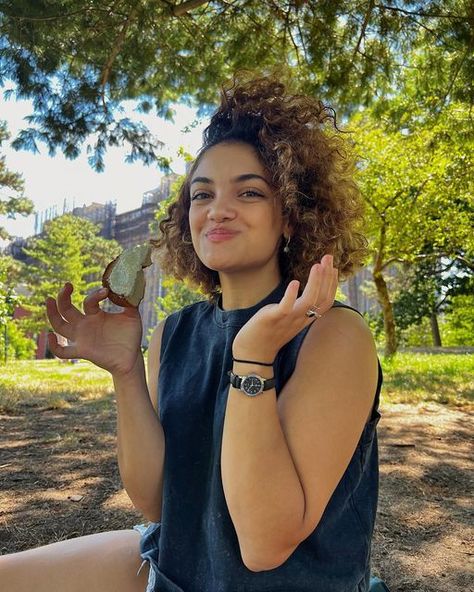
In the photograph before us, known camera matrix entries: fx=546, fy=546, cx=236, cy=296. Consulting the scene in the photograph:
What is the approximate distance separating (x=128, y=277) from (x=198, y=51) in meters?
4.81

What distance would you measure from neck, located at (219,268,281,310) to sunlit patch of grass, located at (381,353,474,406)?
4.74m

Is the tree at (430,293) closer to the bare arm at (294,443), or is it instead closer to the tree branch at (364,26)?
the tree branch at (364,26)

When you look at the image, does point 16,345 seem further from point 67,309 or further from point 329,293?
point 329,293

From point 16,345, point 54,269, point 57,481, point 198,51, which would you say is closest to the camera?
point 57,481

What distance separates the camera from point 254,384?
0.94m

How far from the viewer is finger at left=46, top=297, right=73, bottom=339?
1292 mm

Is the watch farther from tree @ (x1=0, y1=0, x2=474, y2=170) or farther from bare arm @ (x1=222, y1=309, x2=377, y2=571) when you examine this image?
tree @ (x1=0, y1=0, x2=474, y2=170)

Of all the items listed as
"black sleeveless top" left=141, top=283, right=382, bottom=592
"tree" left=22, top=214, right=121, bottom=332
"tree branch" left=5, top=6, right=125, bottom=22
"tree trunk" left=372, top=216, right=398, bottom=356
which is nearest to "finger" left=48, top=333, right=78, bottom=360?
"black sleeveless top" left=141, top=283, right=382, bottom=592

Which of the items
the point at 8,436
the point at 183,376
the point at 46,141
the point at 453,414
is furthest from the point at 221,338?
the point at 46,141

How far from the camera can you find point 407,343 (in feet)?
64.3

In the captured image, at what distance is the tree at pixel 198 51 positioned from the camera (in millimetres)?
4566

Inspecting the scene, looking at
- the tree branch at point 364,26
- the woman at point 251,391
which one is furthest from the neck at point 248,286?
the tree branch at point 364,26

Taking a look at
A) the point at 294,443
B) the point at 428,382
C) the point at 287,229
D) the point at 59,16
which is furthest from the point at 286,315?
the point at 428,382

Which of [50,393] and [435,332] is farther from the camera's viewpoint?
[435,332]
